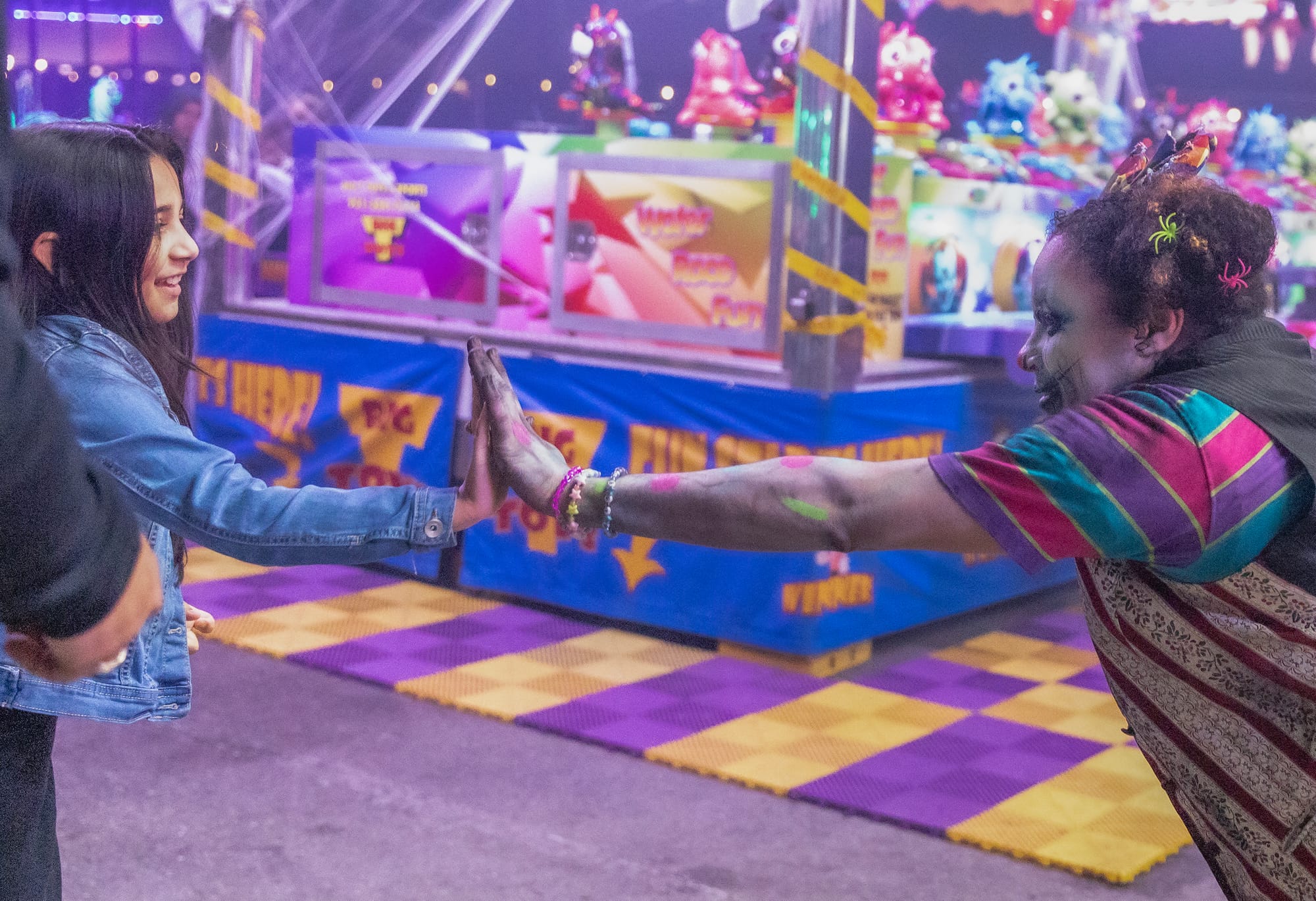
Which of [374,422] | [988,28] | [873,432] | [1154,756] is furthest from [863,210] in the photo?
[988,28]

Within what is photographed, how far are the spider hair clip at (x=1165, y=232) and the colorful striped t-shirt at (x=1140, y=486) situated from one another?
7.4 inches

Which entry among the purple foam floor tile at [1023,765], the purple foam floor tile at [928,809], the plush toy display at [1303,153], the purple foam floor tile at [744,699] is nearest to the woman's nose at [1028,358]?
the purple foam floor tile at [928,809]

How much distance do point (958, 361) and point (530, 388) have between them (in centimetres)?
180

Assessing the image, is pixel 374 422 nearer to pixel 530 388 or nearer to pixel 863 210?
pixel 530 388

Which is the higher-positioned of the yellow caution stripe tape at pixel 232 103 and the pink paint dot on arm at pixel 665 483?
the yellow caution stripe tape at pixel 232 103

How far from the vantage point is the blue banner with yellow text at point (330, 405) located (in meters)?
6.30

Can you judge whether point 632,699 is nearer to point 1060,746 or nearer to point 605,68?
point 1060,746

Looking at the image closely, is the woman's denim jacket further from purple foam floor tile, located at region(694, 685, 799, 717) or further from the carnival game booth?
the carnival game booth

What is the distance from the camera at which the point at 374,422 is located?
6.50 m

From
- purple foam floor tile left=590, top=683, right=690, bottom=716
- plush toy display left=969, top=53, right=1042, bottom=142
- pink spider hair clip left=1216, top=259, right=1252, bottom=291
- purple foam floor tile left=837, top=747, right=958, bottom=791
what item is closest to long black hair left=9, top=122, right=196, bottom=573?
pink spider hair clip left=1216, top=259, right=1252, bottom=291

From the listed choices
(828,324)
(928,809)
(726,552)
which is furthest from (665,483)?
(726,552)

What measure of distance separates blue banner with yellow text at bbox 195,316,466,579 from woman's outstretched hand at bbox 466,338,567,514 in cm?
420

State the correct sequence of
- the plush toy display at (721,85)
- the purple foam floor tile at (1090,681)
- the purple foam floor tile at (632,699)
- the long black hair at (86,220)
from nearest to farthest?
the long black hair at (86,220), the purple foam floor tile at (632,699), the purple foam floor tile at (1090,681), the plush toy display at (721,85)

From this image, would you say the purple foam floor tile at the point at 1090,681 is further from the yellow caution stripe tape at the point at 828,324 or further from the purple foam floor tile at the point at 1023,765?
the yellow caution stripe tape at the point at 828,324
